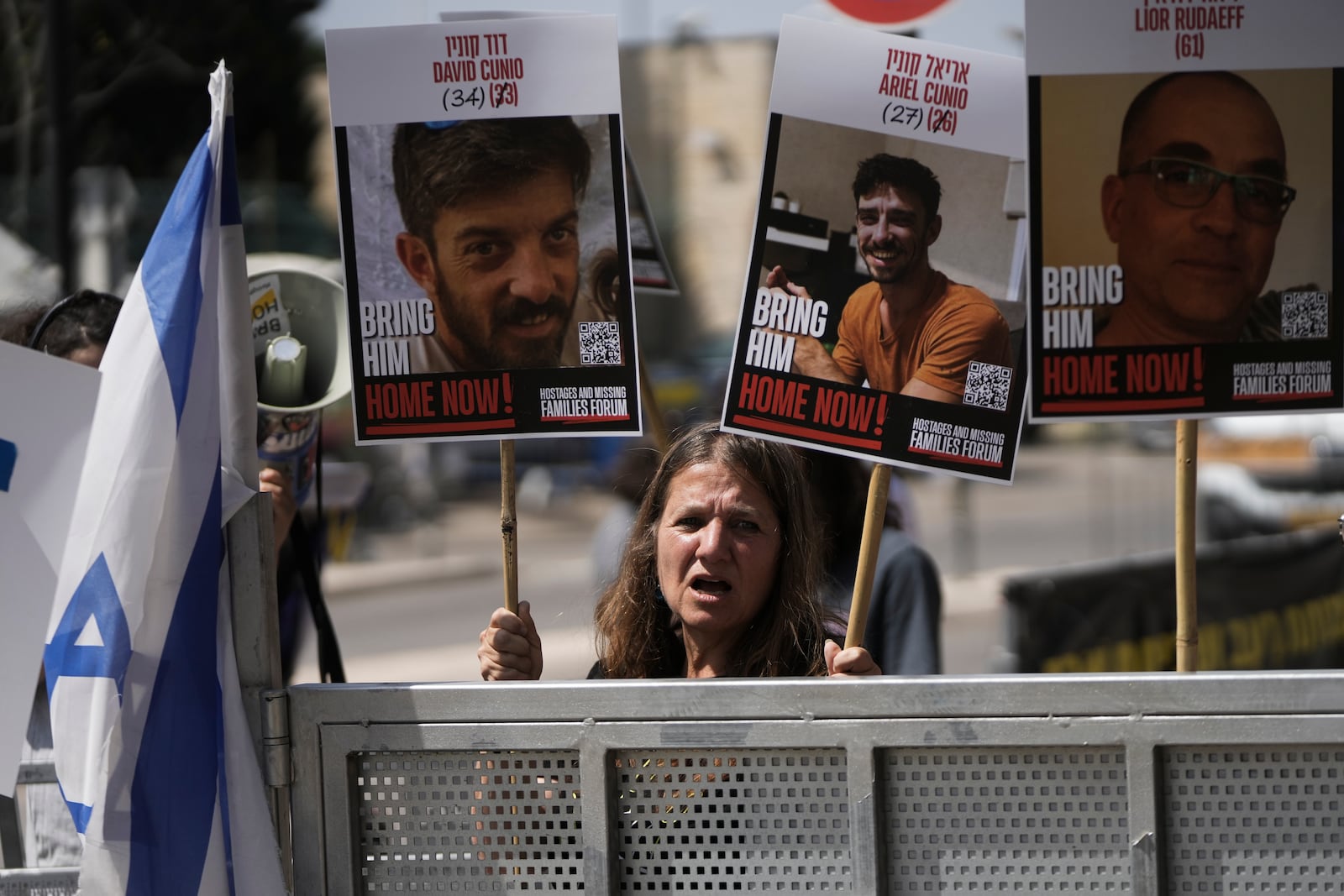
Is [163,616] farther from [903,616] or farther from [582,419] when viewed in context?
[903,616]

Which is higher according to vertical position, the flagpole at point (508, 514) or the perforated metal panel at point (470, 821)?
the flagpole at point (508, 514)

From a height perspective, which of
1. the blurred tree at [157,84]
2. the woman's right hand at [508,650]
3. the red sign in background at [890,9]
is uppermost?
the blurred tree at [157,84]

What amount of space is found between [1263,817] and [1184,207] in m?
0.91

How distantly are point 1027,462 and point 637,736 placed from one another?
34991 millimetres

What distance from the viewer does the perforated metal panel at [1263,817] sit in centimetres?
203

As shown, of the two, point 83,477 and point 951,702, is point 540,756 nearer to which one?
point 951,702

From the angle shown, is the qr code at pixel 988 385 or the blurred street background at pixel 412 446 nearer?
the qr code at pixel 988 385

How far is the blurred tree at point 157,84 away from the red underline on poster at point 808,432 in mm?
9282

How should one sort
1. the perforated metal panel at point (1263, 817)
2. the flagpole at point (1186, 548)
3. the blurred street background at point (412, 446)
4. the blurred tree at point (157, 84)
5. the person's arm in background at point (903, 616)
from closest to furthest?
1. the perforated metal panel at point (1263, 817)
2. the flagpole at point (1186, 548)
3. the person's arm in background at point (903, 616)
4. the blurred street background at point (412, 446)
5. the blurred tree at point (157, 84)

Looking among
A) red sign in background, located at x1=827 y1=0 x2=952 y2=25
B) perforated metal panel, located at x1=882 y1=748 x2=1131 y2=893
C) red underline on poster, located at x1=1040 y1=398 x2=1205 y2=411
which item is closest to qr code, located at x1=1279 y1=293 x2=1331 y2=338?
red underline on poster, located at x1=1040 y1=398 x2=1205 y2=411

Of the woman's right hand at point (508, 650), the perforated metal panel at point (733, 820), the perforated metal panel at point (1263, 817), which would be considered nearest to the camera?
the perforated metal panel at point (1263, 817)

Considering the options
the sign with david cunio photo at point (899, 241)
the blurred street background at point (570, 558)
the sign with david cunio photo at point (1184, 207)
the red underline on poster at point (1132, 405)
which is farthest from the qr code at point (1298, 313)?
the blurred street background at point (570, 558)

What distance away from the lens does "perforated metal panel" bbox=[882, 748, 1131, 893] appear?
206cm

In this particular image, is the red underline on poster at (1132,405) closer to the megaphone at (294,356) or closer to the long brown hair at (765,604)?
the long brown hair at (765,604)
